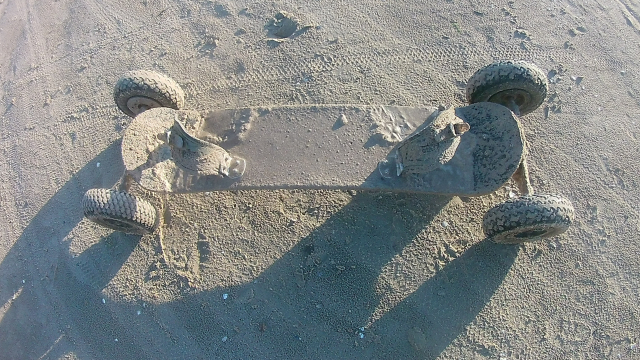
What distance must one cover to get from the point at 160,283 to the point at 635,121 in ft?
17.2

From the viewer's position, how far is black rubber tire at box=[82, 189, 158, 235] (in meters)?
3.57

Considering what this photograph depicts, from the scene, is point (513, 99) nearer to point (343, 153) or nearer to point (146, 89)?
point (343, 153)

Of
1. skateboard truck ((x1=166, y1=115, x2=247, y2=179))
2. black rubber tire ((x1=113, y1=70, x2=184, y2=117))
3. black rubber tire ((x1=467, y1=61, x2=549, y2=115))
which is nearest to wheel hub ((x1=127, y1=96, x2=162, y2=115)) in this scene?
black rubber tire ((x1=113, y1=70, x2=184, y2=117))

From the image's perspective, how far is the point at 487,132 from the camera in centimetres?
374

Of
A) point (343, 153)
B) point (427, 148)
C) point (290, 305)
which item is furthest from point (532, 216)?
point (290, 305)

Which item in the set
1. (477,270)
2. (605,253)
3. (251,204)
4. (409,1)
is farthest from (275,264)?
(409,1)

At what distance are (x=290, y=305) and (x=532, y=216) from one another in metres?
2.17

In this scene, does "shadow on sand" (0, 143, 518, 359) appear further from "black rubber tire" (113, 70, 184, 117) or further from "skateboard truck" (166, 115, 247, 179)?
"black rubber tire" (113, 70, 184, 117)

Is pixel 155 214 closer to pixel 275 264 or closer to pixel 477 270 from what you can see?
pixel 275 264

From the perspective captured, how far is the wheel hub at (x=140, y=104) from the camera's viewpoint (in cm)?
419

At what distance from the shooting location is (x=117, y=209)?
3.60m

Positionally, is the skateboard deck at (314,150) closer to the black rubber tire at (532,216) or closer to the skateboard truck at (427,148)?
the skateboard truck at (427,148)

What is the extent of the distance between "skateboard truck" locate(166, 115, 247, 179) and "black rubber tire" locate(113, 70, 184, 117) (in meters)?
0.75

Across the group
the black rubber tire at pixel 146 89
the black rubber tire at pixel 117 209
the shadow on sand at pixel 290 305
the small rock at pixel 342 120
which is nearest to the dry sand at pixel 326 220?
the shadow on sand at pixel 290 305
